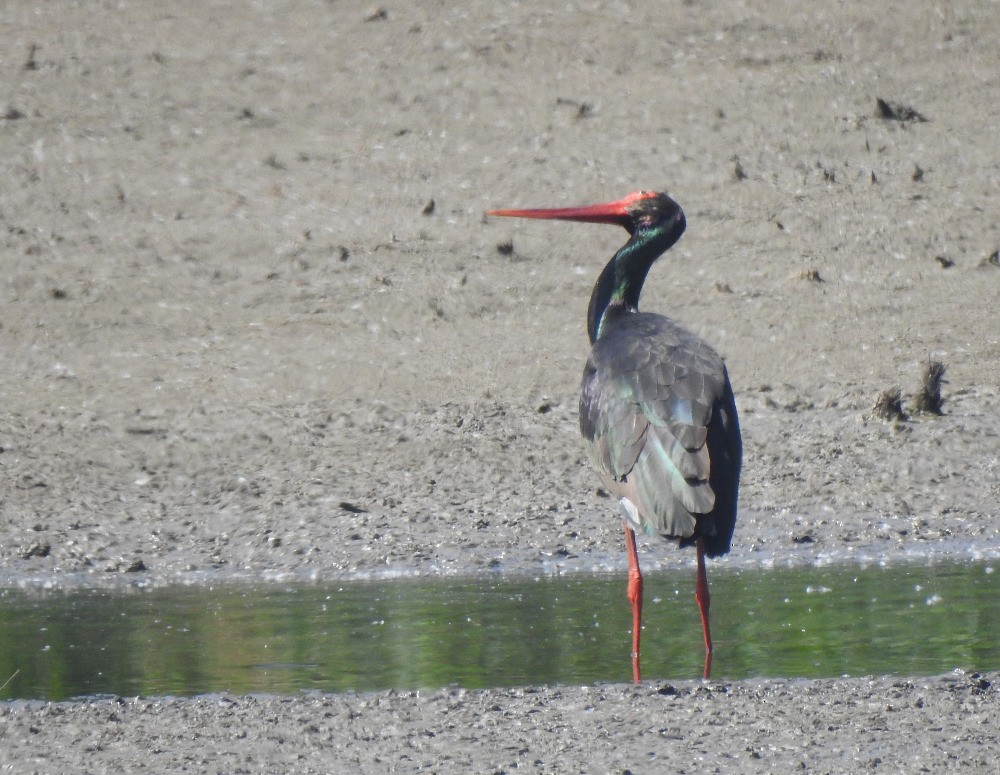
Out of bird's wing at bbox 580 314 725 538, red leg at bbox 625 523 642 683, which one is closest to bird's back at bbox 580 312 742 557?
bird's wing at bbox 580 314 725 538

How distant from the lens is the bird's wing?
21.3 ft

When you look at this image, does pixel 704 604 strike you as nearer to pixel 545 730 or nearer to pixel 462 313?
pixel 545 730

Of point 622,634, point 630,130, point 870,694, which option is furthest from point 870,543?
point 630,130

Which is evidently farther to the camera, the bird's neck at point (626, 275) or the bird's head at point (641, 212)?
the bird's head at point (641, 212)

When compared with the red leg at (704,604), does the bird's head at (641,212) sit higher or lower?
higher

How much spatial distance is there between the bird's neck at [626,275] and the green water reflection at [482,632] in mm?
1341

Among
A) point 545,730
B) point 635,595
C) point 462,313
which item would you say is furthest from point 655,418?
point 462,313

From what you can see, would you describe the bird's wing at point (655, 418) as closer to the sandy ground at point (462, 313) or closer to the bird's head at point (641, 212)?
the sandy ground at point (462, 313)

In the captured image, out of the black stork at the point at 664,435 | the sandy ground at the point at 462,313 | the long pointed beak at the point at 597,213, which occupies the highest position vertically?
the long pointed beak at the point at 597,213

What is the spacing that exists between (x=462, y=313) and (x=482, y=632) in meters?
7.57

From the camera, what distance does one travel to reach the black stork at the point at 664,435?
21.2ft

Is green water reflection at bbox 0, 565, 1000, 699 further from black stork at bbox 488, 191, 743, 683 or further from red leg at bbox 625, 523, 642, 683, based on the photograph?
black stork at bbox 488, 191, 743, 683

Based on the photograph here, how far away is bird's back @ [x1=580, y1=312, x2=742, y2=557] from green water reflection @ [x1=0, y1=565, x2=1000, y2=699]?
655mm

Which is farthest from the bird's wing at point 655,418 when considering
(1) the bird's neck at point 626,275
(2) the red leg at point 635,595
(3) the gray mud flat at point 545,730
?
(1) the bird's neck at point 626,275
